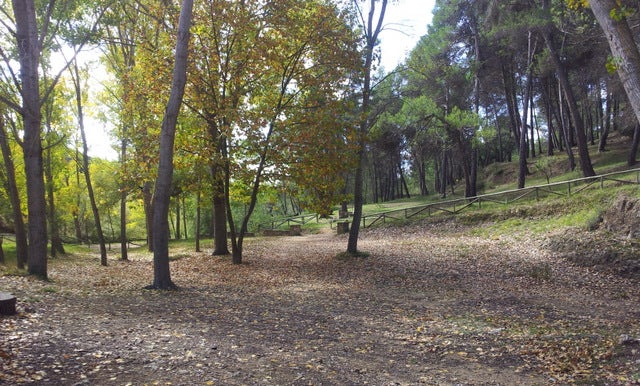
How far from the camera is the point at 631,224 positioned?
1221 centimetres

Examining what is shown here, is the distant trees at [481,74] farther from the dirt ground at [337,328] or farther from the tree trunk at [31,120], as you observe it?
the tree trunk at [31,120]

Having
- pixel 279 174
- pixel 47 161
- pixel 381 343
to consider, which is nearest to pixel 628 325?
pixel 381 343

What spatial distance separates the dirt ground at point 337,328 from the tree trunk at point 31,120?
971 millimetres

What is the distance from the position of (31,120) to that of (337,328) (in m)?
8.89

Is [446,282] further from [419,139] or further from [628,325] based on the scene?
[419,139]

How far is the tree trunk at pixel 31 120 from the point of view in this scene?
31.5 ft

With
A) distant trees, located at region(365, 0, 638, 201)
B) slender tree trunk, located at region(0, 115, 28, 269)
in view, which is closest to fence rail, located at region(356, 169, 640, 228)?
distant trees, located at region(365, 0, 638, 201)

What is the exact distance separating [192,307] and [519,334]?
583 centimetres

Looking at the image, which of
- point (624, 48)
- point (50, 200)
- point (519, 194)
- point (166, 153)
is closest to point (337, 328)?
point (166, 153)

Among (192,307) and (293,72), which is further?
(293,72)

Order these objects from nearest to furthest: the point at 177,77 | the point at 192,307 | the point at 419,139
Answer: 1. the point at 192,307
2. the point at 177,77
3. the point at 419,139

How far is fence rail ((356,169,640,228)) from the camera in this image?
1704cm

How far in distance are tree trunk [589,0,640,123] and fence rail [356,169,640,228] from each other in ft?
42.2

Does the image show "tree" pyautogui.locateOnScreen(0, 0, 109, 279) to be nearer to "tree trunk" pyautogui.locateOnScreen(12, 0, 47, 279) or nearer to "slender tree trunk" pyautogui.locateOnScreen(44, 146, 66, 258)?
"tree trunk" pyautogui.locateOnScreen(12, 0, 47, 279)
